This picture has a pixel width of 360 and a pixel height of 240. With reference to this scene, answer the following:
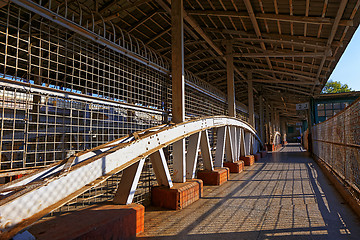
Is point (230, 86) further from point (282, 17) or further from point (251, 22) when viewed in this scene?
point (282, 17)

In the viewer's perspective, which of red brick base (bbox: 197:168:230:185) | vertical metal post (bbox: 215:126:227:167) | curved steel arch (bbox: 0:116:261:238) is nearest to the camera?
curved steel arch (bbox: 0:116:261:238)

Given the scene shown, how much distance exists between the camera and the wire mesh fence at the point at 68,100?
3770 millimetres

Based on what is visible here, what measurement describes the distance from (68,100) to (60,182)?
2.57m

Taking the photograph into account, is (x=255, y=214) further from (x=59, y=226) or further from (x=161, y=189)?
(x=59, y=226)

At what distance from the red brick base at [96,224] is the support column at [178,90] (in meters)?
1.99

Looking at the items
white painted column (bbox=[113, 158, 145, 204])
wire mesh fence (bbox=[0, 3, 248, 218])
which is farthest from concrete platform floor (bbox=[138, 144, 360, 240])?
wire mesh fence (bbox=[0, 3, 248, 218])

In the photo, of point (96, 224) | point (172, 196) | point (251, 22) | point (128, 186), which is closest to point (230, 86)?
point (251, 22)

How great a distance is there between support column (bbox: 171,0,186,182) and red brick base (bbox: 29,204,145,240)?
199 cm

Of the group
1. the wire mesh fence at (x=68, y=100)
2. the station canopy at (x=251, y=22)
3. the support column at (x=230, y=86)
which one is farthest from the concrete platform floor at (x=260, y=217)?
the support column at (x=230, y=86)

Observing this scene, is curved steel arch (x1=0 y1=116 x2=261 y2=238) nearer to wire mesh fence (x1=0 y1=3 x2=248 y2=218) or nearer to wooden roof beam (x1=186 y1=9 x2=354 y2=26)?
wire mesh fence (x1=0 y1=3 x2=248 y2=218)

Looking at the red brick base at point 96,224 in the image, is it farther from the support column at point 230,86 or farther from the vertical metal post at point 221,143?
the support column at point 230,86

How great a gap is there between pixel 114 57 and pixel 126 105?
124 centimetres

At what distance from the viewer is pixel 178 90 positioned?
5.66 meters

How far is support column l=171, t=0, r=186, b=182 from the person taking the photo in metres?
5.42
